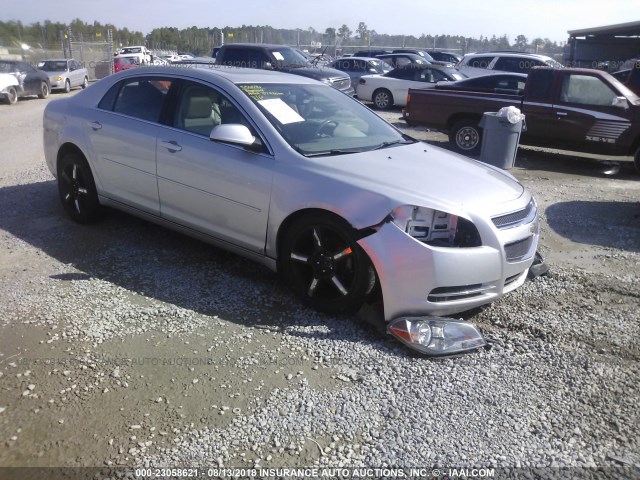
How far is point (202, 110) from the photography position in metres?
4.78

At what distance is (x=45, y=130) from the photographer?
6.14 meters

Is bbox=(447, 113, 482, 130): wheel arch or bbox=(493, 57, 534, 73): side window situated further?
bbox=(493, 57, 534, 73): side window

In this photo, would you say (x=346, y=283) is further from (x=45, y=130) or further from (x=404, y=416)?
(x=45, y=130)

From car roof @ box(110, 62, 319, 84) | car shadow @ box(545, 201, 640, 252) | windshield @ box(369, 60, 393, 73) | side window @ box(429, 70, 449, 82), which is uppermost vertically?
windshield @ box(369, 60, 393, 73)

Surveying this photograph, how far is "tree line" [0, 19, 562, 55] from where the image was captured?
48531mm

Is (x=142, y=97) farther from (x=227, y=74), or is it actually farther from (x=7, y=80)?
(x=7, y=80)

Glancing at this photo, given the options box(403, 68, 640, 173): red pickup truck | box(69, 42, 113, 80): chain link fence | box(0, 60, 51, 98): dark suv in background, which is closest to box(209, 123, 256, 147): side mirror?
box(403, 68, 640, 173): red pickup truck

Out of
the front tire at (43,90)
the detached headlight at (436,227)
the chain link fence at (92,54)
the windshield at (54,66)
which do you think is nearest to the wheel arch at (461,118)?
the detached headlight at (436,227)

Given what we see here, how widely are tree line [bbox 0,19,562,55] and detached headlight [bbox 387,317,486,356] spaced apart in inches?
1484

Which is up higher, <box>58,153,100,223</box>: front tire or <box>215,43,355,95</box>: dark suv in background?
<box>215,43,355,95</box>: dark suv in background

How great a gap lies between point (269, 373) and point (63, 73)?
2424cm

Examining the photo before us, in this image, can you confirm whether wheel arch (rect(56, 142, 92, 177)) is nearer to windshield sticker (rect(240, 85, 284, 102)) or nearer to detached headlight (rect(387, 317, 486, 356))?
windshield sticker (rect(240, 85, 284, 102))

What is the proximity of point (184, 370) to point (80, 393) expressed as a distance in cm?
58

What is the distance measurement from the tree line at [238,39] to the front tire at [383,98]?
23051mm
